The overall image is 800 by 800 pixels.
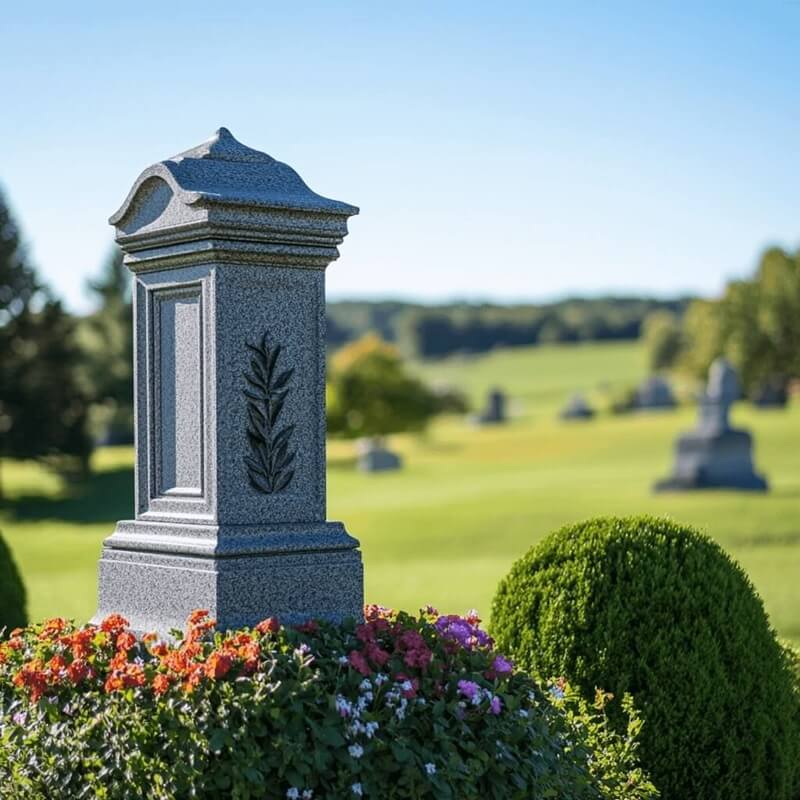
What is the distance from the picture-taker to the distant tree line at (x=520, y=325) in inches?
5016

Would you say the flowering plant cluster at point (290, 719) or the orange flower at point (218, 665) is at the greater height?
the orange flower at point (218, 665)

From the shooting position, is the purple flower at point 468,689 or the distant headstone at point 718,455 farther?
the distant headstone at point 718,455

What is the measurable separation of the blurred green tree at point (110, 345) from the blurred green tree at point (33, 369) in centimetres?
378

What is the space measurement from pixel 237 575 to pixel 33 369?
42.1m

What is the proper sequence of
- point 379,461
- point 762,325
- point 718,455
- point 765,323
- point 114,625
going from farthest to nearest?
point 762,325
point 765,323
point 379,461
point 718,455
point 114,625

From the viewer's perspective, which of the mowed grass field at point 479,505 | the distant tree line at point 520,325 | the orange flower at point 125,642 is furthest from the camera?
the distant tree line at point 520,325

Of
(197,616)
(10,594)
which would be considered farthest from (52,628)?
(10,594)

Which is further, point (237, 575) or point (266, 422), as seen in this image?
point (266, 422)

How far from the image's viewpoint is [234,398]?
6.23 meters

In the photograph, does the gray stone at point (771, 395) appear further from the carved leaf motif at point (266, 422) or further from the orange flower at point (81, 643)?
the orange flower at point (81, 643)

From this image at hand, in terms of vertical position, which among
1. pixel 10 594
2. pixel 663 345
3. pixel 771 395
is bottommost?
pixel 10 594

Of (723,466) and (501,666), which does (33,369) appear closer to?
(723,466)

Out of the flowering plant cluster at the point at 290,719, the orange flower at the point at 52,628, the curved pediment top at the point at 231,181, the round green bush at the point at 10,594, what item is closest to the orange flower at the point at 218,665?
the flowering plant cluster at the point at 290,719

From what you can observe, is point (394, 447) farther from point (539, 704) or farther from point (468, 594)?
point (539, 704)
